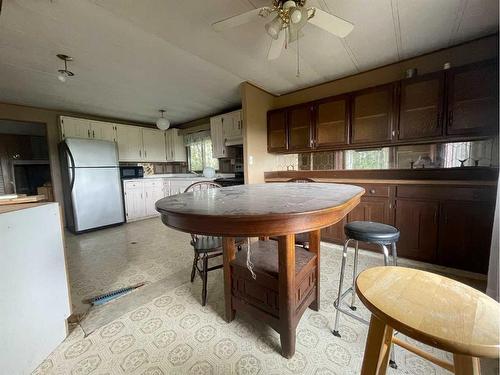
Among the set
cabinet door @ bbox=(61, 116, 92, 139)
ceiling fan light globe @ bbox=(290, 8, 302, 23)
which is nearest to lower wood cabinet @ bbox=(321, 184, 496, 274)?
ceiling fan light globe @ bbox=(290, 8, 302, 23)

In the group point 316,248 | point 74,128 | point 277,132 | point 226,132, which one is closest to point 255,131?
point 277,132

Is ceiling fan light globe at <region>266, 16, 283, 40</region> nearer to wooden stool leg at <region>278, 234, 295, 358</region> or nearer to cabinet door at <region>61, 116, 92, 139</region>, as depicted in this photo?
wooden stool leg at <region>278, 234, 295, 358</region>

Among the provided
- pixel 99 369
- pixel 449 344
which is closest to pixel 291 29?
pixel 449 344

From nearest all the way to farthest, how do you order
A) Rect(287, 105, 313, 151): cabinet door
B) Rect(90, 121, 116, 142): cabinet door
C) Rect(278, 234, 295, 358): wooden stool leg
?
1. Rect(278, 234, 295, 358): wooden stool leg
2. Rect(287, 105, 313, 151): cabinet door
3. Rect(90, 121, 116, 142): cabinet door

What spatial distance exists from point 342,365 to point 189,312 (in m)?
1.05

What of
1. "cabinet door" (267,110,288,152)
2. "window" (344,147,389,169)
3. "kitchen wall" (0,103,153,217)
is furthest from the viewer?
"kitchen wall" (0,103,153,217)

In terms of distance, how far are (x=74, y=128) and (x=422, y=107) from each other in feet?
18.0

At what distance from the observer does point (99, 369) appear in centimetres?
111

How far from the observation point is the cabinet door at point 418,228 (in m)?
2.06

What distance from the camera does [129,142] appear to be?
4613mm

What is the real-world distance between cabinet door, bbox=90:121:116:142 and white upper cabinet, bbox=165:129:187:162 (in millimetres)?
1243

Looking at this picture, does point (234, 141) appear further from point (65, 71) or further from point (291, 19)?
point (291, 19)

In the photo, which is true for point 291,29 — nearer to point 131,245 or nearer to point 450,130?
point 450,130

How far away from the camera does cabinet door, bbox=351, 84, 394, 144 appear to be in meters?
2.46
